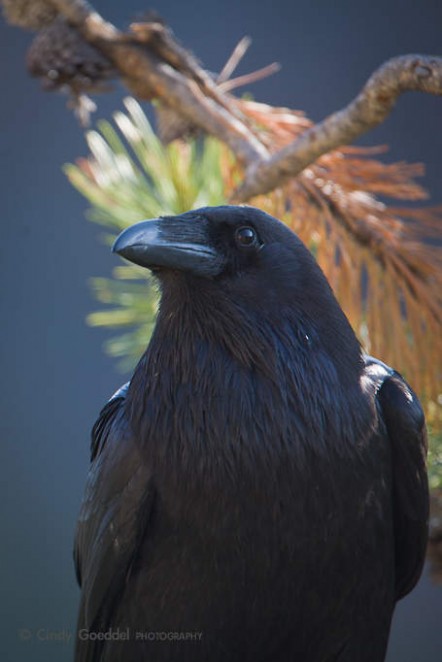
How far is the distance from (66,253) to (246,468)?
2.87 m

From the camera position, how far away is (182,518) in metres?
1.89

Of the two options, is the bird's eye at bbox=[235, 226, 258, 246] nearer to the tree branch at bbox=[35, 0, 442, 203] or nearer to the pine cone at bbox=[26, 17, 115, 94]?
the tree branch at bbox=[35, 0, 442, 203]

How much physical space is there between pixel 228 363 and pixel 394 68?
602 mm

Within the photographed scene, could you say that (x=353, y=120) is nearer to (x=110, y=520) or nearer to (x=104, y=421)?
(x=104, y=421)

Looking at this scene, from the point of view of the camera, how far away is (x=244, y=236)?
1.97 m

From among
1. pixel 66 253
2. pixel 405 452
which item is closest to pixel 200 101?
pixel 405 452

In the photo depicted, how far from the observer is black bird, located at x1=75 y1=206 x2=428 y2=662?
6.13ft

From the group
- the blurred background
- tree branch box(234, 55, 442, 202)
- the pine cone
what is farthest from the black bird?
the blurred background

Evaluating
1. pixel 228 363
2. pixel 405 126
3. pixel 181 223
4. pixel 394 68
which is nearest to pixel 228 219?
pixel 181 223

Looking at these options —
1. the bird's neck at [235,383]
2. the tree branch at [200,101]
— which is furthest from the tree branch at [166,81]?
the bird's neck at [235,383]

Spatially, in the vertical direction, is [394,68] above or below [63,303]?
above

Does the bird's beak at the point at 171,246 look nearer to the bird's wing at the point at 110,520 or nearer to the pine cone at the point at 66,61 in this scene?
the bird's wing at the point at 110,520

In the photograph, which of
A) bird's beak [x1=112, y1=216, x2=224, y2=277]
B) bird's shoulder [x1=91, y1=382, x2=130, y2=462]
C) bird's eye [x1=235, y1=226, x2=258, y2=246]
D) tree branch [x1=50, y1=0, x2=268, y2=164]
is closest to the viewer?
bird's beak [x1=112, y1=216, x2=224, y2=277]

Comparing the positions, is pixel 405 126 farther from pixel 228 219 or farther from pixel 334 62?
pixel 228 219
